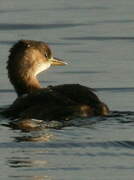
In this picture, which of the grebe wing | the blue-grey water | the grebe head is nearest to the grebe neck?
the grebe head

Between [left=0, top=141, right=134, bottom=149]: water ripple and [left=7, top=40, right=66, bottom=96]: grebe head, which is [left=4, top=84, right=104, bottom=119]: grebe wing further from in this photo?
[left=0, top=141, right=134, bottom=149]: water ripple

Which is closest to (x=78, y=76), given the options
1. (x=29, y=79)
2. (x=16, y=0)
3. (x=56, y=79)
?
(x=56, y=79)

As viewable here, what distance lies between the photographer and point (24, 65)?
1883cm

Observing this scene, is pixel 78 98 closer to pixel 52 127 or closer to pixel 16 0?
pixel 52 127

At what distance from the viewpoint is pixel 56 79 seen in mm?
20531

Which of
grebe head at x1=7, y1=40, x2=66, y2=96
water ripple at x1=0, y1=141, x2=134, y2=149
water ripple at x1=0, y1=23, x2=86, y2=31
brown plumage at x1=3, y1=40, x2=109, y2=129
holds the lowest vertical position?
water ripple at x1=0, y1=141, x2=134, y2=149

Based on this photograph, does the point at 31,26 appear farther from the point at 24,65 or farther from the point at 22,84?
the point at 22,84

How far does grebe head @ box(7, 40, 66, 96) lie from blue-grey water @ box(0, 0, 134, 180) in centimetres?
41

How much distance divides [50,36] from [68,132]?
912cm

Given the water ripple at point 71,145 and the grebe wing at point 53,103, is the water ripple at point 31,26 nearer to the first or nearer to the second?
the grebe wing at point 53,103

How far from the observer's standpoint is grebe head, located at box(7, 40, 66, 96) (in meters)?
18.6

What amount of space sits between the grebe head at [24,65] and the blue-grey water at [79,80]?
1.35ft

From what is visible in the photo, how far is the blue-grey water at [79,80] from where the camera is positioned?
13594mm

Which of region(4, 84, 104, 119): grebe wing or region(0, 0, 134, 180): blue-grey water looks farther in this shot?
region(4, 84, 104, 119): grebe wing
